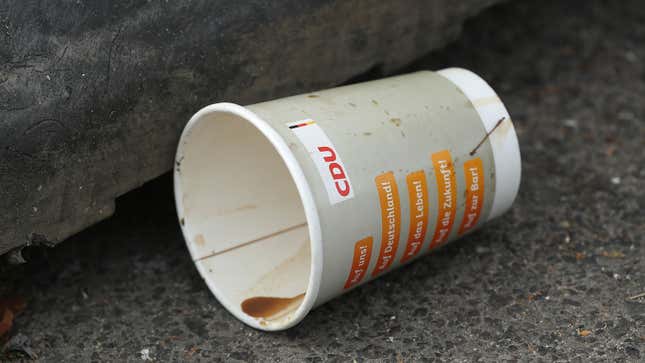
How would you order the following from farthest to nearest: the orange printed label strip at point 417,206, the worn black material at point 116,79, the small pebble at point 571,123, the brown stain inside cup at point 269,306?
the small pebble at point 571,123 → the brown stain inside cup at point 269,306 → the orange printed label strip at point 417,206 → the worn black material at point 116,79

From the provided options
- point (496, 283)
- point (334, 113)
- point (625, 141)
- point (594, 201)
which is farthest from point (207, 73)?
point (625, 141)

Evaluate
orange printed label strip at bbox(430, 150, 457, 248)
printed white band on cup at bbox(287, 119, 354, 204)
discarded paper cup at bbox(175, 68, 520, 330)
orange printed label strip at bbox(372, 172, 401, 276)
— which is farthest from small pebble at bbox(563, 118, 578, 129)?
printed white band on cup at bbox(287, 119, 354, 204)

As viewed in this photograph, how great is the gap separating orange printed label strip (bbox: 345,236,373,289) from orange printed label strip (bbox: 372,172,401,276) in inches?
1.5

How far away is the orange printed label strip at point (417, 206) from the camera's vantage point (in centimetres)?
166

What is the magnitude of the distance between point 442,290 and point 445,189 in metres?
0.31

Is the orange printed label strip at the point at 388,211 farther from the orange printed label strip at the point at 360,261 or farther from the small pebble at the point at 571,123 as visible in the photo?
the small pebble at the point at 571,123

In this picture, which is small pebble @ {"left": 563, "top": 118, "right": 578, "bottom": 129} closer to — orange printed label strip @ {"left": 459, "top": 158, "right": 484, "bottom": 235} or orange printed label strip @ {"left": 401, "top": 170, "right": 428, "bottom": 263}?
orange printed label strip @ {"left": 459, "top": 158, "right": 484, "bottom": 235}

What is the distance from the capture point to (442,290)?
6.20ft

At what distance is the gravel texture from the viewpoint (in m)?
1.71

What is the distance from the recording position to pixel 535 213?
218cm

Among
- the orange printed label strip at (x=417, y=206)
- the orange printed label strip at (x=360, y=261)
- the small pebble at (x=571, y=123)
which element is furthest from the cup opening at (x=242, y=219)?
the small pebble at (x=571, y=123)

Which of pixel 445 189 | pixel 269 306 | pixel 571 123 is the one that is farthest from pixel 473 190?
pixel 571 123

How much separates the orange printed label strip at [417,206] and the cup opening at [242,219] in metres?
0.27

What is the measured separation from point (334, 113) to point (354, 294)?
0.48 meters
